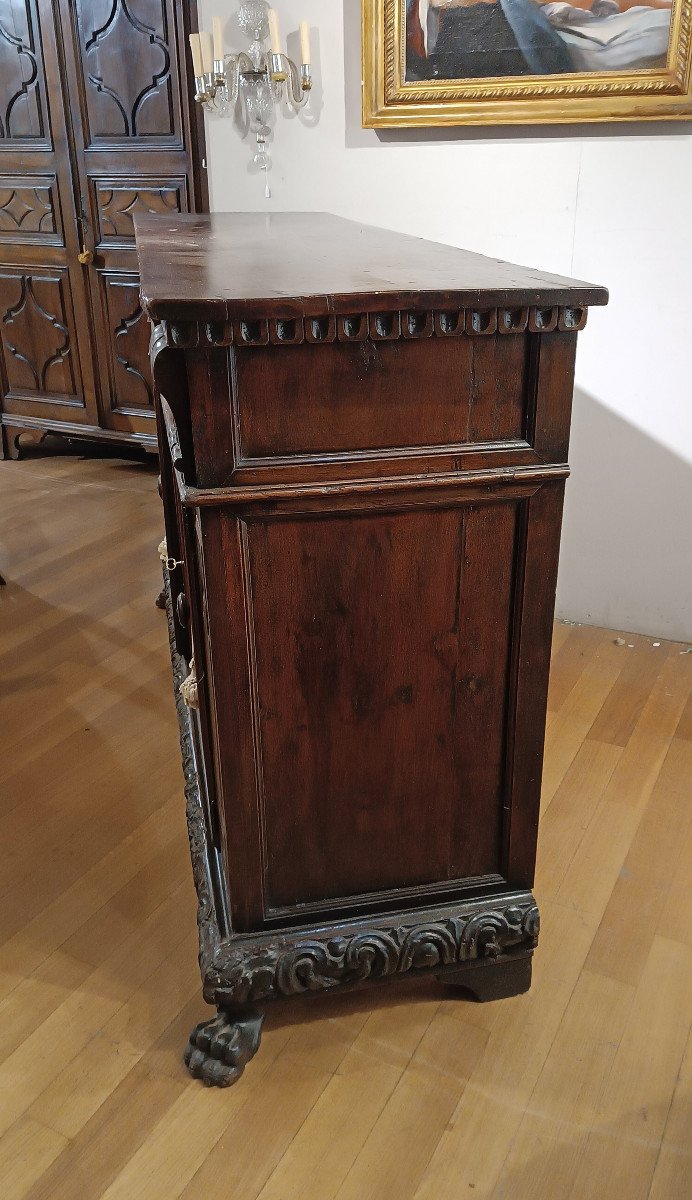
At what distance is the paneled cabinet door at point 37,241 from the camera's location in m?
4.12

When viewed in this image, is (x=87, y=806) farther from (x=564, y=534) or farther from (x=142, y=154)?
(x=142, y=154)

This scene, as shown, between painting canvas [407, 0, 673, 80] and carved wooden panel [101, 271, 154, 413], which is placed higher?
painting canvas [407, 0, 673, 80]

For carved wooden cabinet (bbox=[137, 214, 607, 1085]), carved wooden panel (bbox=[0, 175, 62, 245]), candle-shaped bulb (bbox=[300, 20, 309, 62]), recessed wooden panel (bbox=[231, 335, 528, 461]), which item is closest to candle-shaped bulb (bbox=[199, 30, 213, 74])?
candle-shaped bulb (bbox=[300, 20, 309, 62])

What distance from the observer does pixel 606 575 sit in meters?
3.00

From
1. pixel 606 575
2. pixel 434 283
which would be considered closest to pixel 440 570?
pixel 434 283

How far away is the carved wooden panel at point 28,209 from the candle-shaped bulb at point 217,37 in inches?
56.1

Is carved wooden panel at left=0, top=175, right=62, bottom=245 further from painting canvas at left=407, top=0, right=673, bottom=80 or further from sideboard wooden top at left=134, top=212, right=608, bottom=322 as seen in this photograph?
sideboard wooden top at left=134, top=212, right=608, bottom=322

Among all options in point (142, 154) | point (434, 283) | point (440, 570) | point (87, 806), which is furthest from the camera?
point (142, 154)

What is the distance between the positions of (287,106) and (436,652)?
7.72ft

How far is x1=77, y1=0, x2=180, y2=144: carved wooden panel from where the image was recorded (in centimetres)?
380

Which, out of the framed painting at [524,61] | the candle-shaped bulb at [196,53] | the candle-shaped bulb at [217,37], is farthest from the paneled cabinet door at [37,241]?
the framed painting at [524,61]

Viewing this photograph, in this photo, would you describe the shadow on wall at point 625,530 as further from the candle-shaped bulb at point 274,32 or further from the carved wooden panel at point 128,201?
the carved wooden panel at point 128,201

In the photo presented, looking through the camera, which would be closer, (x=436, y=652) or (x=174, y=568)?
(x=436, y=652)

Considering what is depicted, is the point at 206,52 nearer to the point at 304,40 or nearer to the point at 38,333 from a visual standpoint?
the point at 304,40
